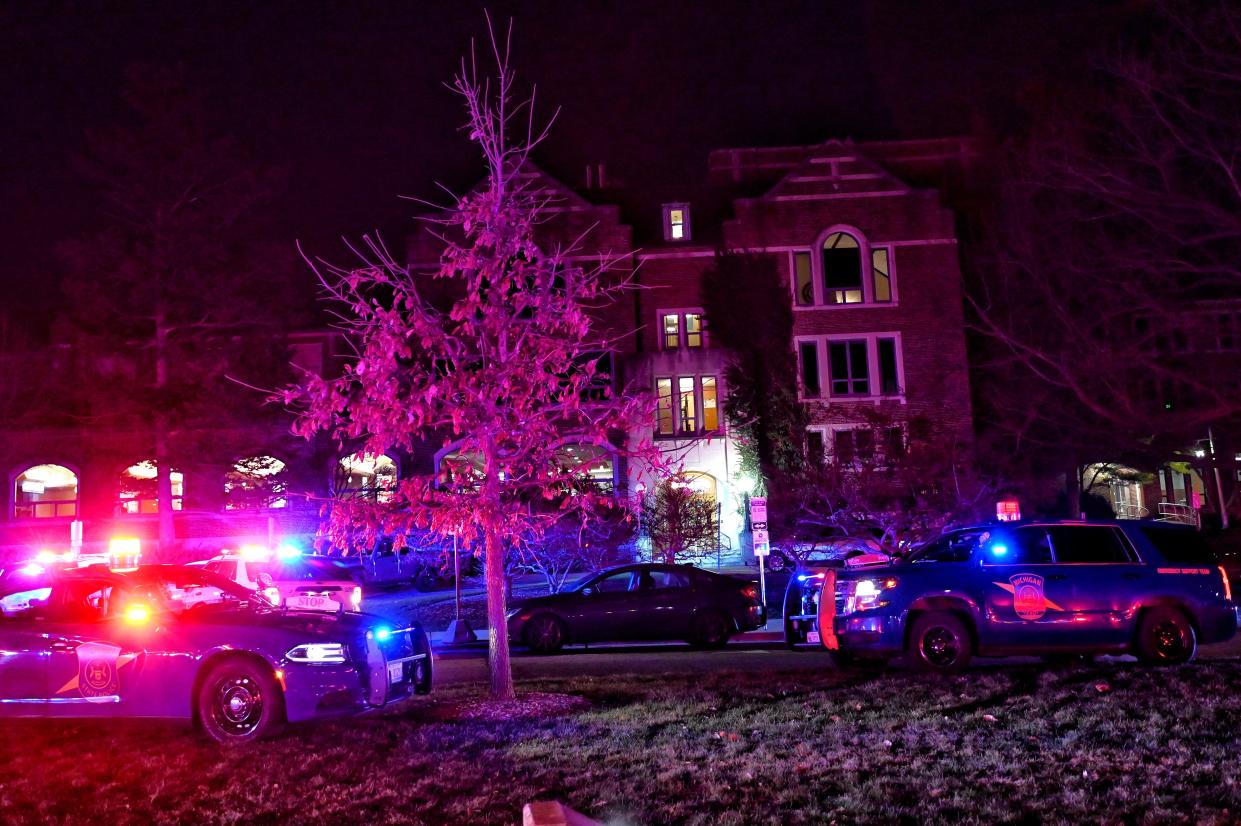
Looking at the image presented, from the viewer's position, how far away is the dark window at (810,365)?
1399 inches

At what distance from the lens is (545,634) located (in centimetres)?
1584

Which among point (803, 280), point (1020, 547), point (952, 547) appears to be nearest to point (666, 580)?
point (952, 547)

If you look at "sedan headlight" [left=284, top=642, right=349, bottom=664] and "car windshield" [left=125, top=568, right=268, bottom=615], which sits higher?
"car windshield" [left=125, top=568, right=268, bottom=615]

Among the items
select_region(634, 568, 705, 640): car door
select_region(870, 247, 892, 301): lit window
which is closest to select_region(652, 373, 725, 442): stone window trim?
select_region(870, 247, 892, 301): lit window

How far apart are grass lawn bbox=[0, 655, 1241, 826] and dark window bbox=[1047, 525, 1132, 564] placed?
1913 mm

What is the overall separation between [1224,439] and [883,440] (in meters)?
7.03

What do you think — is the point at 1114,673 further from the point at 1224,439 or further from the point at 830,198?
the point at 830,198

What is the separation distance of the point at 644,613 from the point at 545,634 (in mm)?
1614

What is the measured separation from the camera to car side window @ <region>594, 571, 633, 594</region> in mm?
16141

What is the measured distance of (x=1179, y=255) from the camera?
58.2 ft

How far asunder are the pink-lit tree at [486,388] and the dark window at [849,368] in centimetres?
2679

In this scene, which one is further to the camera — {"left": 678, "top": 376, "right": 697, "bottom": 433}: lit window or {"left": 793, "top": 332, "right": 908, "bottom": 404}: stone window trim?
{"left": 793, "top": 332, "right": 908, "bottom": 404}: stone window trim

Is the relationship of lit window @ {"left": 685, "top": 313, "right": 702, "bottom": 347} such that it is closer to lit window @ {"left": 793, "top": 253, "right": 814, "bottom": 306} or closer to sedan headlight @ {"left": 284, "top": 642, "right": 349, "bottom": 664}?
lit window @ {"left": 793, "top": 253, "right": 814, "bottom": 306}

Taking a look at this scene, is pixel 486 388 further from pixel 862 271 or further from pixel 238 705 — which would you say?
pixel 862 271
